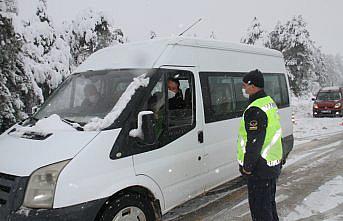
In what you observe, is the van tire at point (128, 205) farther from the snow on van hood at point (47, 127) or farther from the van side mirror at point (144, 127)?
the snow on van hood at point (47, 127)

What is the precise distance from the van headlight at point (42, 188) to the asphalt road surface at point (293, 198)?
87.6 inches

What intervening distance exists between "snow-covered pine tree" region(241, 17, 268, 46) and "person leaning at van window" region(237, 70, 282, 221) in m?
35.7

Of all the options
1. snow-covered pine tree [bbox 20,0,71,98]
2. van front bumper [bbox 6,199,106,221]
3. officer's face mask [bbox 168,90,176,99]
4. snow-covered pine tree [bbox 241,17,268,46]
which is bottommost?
van front bumper [bbox 6,199,106,221]

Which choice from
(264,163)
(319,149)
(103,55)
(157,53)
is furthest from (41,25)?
(319,149)

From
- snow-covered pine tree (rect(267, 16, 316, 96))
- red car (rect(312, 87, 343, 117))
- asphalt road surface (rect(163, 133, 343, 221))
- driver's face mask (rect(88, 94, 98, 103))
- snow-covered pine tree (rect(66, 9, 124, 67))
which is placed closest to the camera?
driver's face mask (rect(88, 94, 98, 103))

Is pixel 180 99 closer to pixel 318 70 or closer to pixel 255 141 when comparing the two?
pixel 255 141

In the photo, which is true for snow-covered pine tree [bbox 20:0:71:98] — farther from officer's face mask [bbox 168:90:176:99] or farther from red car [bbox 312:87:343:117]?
red car [bbox 312:87:343:117]

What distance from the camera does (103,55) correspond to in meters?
4.81

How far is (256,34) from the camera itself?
38.0 meters

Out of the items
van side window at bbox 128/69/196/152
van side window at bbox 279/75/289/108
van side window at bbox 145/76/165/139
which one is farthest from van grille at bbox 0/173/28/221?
van side window at bbox 279/75/289/108

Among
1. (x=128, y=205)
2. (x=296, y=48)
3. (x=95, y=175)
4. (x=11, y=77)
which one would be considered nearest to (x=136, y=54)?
(x=95, y=175)

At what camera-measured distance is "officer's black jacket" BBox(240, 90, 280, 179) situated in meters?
3.44

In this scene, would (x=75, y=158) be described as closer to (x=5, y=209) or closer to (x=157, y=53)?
(x=5, y=209)

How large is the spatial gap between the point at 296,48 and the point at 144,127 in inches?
1416
